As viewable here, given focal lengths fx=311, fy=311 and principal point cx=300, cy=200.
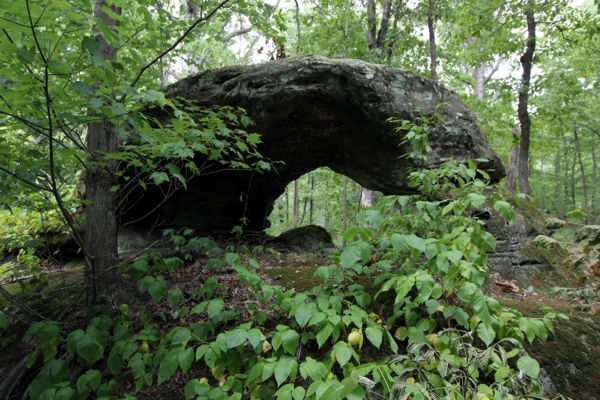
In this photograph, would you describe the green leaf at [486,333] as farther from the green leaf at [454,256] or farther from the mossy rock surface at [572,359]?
the mossy rock surface at [572,359]

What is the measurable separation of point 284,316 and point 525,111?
6820 mm

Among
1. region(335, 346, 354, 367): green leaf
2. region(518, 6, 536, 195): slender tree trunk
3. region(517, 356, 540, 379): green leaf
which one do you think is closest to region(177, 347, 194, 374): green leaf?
region(335, 346, 354, 367): green leaf

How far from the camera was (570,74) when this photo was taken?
24.6 ft

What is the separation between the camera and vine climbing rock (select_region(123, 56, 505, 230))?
14.4ft

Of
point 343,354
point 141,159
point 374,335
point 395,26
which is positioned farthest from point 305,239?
point 395,26

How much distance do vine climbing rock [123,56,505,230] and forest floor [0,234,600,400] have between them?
163cm

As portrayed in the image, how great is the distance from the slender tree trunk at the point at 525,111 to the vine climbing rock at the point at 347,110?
220 centimetres

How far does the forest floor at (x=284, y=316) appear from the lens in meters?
2.40

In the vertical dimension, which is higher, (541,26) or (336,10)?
(336,10)

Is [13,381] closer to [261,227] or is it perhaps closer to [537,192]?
[261,227]

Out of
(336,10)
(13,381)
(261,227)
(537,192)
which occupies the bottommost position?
(13,381)

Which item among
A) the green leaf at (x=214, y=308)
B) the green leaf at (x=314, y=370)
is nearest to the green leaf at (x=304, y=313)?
the green leaf at (x=314, y=370)

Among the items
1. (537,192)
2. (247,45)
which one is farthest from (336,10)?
(537,192)

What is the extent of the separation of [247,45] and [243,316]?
606 inches
